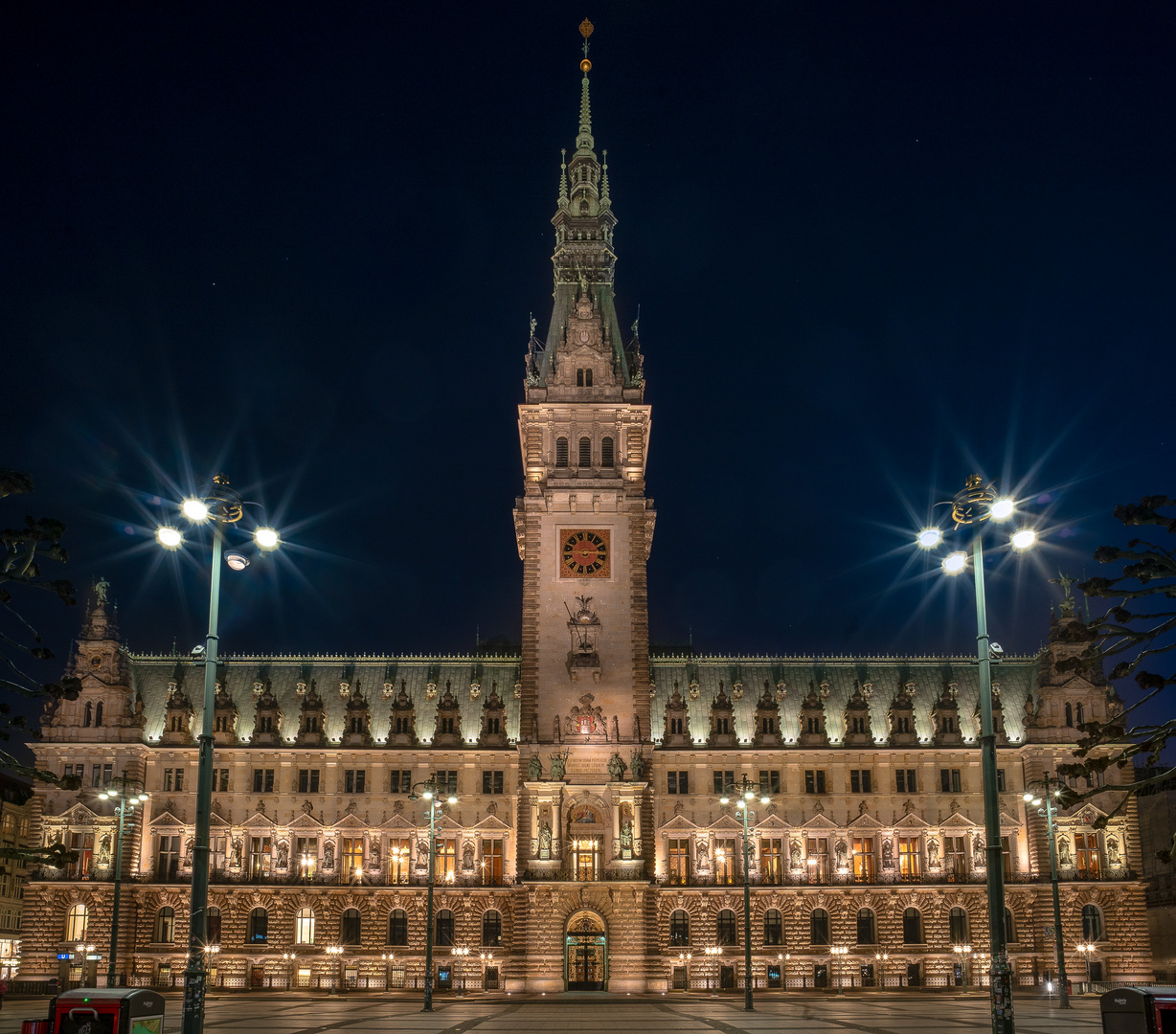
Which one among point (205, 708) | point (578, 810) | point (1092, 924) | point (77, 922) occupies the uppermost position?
point (205, 708)

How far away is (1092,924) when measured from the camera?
8844 cm

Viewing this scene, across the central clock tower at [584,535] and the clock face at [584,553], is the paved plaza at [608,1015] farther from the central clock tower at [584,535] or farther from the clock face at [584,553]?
the clock face at [584,553]

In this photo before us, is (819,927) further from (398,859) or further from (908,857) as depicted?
(398,859)

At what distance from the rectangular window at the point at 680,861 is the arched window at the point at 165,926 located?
36.5m

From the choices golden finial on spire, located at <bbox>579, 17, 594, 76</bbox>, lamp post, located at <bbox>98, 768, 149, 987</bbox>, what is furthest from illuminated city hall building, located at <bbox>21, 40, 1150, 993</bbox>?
golden finial on spire, located at <bbox>579, 17, 594, 76</bbox>

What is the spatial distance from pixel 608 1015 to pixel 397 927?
3079 cm

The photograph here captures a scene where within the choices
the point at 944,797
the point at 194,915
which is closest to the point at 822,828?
the point at 944,797

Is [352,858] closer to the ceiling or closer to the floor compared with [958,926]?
closer to the ceiling

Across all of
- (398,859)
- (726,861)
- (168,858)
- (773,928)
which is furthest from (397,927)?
(773,928)

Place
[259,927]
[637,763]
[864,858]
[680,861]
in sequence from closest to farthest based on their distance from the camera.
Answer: [637,763]
[259,927]
[680,861]
[864,858]

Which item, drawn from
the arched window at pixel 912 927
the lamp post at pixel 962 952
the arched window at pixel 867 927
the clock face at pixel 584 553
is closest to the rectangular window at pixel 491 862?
the clock face at pixel 584 553

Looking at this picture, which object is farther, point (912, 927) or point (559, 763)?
point (912, 927)

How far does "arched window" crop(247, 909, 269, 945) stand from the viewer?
287ft

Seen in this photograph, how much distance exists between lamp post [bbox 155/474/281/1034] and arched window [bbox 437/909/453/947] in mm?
56420
